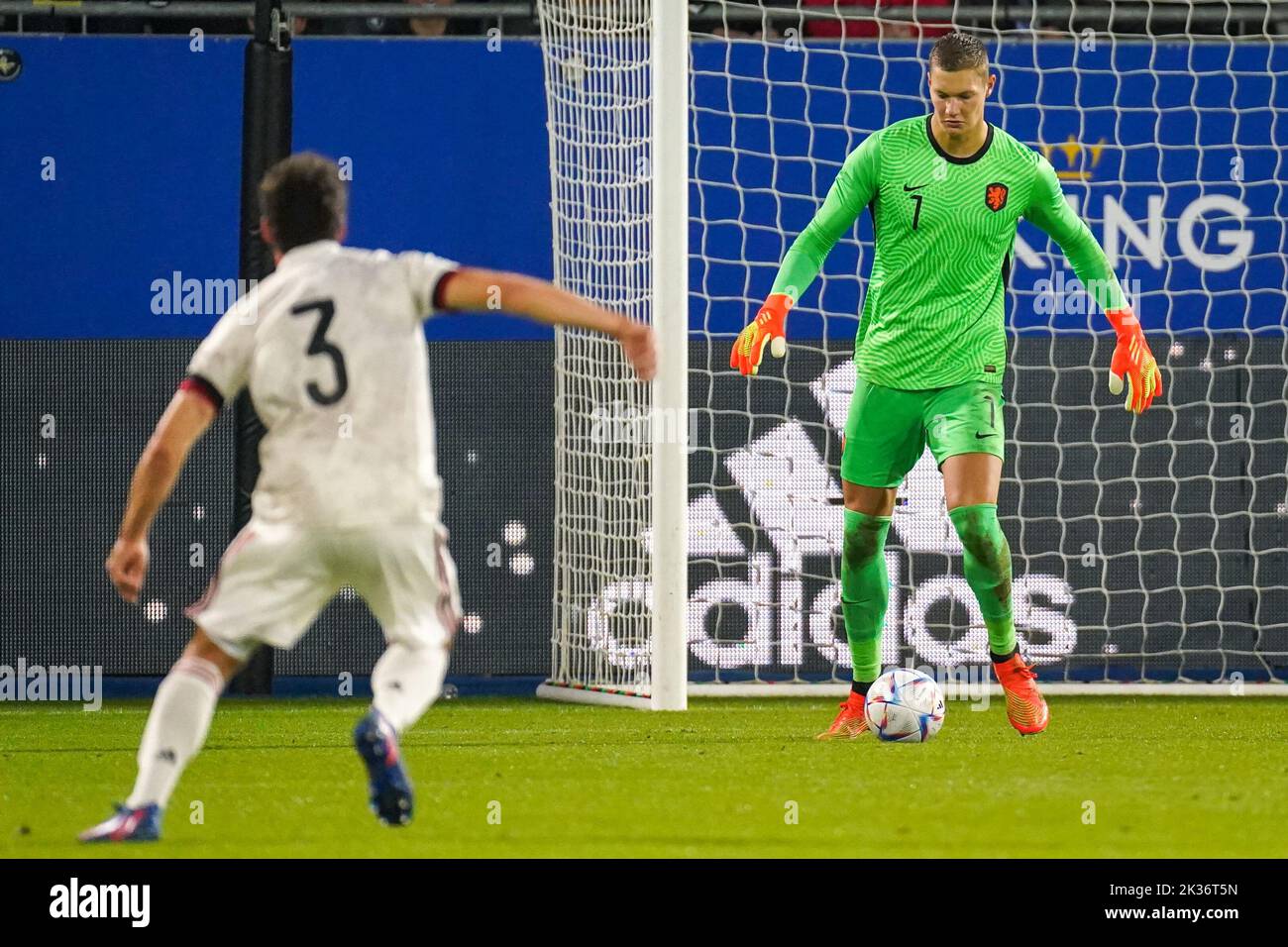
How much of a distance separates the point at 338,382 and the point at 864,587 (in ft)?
10.1

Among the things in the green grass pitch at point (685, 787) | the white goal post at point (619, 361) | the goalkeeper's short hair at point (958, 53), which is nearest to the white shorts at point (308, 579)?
the green grass pitch at point (685, 787)

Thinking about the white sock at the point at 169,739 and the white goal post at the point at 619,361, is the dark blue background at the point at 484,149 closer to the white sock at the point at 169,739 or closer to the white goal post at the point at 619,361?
the white goal post at the point at 619,361

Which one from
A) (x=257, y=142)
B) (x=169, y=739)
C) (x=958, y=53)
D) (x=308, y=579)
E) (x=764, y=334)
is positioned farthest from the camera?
(x=257, y=142)

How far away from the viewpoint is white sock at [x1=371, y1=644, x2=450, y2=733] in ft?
14.2

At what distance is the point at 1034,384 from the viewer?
9.61 metres

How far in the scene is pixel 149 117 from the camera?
365 inches

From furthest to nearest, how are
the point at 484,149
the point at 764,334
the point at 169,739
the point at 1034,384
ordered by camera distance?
the point at 1034,384, the point at 484,149, the point at 764,334, the point at 169,739

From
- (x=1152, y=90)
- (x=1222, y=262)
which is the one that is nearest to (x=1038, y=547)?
(x=1222, y=262)

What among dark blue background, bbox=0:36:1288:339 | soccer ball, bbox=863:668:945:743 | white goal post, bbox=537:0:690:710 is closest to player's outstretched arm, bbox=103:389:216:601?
soccer ball, bbox=863:668:945:743

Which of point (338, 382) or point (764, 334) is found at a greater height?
point (764, 334)

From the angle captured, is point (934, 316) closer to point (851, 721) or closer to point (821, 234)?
point (821, 234)

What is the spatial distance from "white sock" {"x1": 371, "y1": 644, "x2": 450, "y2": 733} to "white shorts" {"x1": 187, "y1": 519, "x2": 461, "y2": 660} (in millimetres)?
28

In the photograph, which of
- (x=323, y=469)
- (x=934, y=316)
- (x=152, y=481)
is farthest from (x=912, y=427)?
(x=152, y=481)

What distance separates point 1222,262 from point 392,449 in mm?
6026
